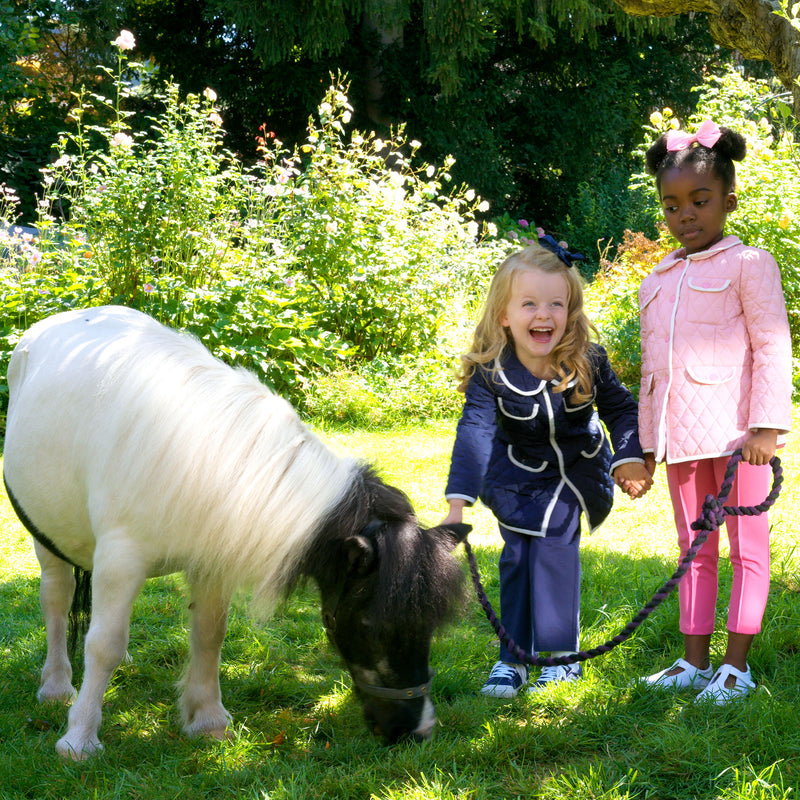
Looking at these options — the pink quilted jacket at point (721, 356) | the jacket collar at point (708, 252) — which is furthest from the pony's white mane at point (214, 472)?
the jacket collar at point (708, 252)

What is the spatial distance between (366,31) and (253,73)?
2398 millimetres

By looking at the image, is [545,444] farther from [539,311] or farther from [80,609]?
[80,609]

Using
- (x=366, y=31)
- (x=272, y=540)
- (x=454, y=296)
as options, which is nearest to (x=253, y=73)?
(x=366, y=31)

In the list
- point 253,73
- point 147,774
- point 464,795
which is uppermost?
point 253,73

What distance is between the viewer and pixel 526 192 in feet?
58.9

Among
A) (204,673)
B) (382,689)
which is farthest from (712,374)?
(204,673)

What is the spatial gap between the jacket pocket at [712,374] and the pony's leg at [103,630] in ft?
6.26

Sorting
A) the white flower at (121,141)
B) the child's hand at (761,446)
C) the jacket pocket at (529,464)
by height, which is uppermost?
the white flower at (121,141)

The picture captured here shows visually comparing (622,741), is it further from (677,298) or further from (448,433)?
(448,433)

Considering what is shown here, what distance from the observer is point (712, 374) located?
2818 millimetres

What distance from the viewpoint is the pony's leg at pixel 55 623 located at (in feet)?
10.2

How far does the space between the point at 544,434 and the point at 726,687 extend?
1053mm

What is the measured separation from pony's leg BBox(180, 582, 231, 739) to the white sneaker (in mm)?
931

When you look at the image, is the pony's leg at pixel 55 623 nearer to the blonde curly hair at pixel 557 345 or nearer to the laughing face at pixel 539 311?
the blonde curly hair at pixel 557 345
